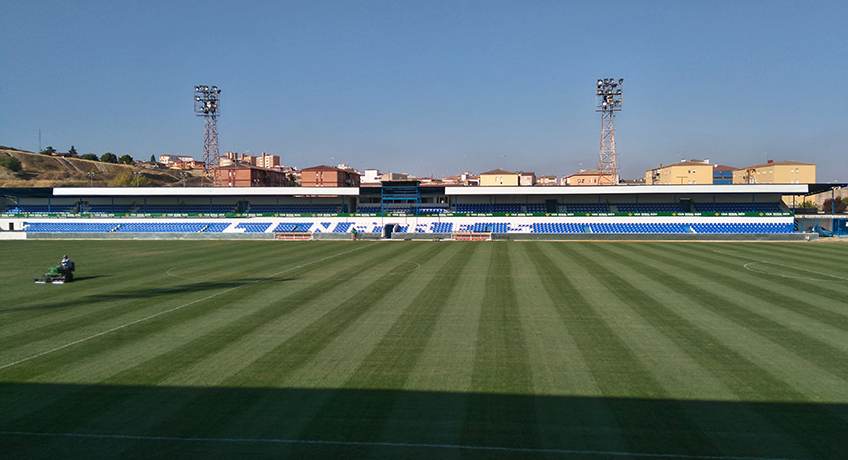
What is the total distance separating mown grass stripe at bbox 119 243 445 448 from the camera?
8.26 metres

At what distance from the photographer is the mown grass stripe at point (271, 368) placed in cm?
826

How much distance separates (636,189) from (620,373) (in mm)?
51303

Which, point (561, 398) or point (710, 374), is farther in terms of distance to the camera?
point (710, 374)

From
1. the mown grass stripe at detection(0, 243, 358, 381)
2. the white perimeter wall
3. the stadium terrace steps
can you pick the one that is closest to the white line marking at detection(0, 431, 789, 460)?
the mown grass stripe at detection(0, 243, 358, 381)

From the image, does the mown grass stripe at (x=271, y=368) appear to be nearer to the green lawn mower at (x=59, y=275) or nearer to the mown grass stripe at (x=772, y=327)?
the mown grass stripe at (x=772, y=327)

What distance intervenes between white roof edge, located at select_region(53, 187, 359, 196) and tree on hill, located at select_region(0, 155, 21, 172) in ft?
Result: 230

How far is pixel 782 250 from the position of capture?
36.6 metres

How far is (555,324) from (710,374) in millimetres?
4581

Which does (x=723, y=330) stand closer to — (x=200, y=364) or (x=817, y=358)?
(x=817, y=358)

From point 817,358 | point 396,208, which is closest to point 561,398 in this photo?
point 817,358

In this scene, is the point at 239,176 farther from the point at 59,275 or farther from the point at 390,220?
the point at 59,275

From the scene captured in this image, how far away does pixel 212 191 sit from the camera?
61781 mm

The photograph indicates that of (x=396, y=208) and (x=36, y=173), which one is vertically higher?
(x=36, y=173)

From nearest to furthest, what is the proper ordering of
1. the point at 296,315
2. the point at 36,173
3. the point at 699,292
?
the point at 296,315, the point at 699,292, the point at 36,173
